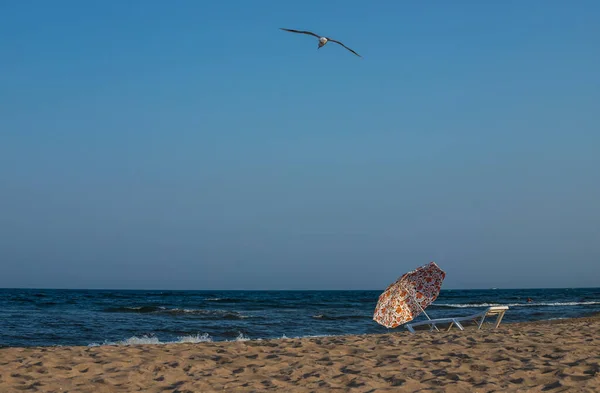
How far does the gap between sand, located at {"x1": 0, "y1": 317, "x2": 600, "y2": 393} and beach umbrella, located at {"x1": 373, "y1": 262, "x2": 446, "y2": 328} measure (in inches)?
118

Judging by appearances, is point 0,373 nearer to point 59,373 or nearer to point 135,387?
point 59,373

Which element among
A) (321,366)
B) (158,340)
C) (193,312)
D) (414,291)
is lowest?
(158,340)

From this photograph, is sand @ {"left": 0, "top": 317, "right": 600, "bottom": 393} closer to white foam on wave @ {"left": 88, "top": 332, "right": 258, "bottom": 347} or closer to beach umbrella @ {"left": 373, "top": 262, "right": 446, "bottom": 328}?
beach umbrella @ {"left": 373, "top": 262, "right": 446, "bottom": 328}

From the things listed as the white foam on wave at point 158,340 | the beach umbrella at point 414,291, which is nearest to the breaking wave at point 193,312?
the white foam on wave at point 158,340

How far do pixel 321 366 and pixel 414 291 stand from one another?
5.43 metres

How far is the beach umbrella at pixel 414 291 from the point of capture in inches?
475

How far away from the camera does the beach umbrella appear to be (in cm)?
1205

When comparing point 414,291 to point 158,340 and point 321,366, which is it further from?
point 158,340

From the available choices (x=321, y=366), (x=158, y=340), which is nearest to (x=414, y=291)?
(x=321, y=366)

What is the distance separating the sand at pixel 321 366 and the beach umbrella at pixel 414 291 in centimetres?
300

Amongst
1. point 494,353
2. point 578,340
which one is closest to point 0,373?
point 494,353

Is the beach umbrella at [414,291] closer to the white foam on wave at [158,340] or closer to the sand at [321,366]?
the sand at [321,366]

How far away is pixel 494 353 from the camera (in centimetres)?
746

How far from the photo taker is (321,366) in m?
7.05
